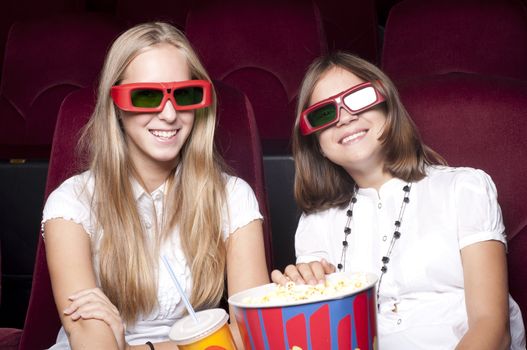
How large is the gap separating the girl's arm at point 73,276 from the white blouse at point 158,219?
0.03 metres

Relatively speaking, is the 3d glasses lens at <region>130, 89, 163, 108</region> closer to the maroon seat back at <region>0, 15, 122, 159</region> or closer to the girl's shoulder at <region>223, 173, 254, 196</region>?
the girl's shoulder at <region>223, 173, 254, 196</region>

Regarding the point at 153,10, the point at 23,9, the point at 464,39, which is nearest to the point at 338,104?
the point at 464,39

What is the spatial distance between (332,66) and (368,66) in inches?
2.7

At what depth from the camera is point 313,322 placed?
863 millimetres

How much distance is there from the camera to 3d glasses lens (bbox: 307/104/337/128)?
1387 mm

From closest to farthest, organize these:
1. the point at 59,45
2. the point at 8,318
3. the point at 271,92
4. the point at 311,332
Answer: the point at 311,332
the point at 8,318
the point at 271,92
the point at 59,45

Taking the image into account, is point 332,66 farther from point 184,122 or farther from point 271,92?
point 271,92

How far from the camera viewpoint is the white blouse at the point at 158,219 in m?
Answer: 1.37

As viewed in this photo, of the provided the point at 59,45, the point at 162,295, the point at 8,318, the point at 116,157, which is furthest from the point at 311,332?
the point at 59,45

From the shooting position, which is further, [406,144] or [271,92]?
[271,92]

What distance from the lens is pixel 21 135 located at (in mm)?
2564

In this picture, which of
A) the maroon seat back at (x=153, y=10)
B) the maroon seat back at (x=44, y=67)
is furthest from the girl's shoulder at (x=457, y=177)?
the maroon seat back at (x=153, y=10)

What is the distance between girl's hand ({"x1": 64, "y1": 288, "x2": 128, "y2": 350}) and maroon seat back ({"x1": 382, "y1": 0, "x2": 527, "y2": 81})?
3.80 feet

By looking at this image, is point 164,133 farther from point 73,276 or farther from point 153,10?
point 153,10
